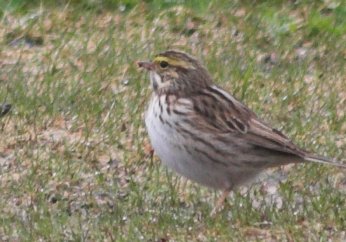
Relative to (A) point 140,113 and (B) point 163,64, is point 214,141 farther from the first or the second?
(A) point 140,113

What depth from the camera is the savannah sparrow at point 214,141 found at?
10.0 m

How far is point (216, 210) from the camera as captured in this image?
10.0 metres

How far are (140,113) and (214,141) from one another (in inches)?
81.3

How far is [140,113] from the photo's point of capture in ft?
39.8

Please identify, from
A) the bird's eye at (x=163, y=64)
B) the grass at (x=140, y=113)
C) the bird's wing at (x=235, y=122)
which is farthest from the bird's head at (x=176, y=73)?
the grass at (x=140, y=113)

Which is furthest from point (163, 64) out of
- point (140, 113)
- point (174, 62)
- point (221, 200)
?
point (140, 113)

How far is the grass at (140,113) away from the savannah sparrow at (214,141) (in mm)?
271

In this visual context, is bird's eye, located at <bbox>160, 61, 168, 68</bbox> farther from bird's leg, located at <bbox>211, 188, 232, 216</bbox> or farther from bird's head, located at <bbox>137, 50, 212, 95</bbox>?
bird's leg, located at <bbox>211, 188, 232, 216</bbox>

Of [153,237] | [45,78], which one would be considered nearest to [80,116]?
[45,78]

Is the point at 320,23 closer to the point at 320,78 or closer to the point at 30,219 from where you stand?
the point at 320,78

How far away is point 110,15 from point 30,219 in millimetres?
4903

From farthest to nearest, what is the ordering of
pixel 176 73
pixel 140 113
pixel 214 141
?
pixel 140 113 → pixel 176 73 → pixel 214 141

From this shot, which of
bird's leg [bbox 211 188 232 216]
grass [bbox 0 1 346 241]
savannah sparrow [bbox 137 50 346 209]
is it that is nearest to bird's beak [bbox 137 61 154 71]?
savannah sparrow [bbox 137 50 346 209]

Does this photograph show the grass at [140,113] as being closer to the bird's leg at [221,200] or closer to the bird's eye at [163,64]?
the bird's leg at [221,200]
